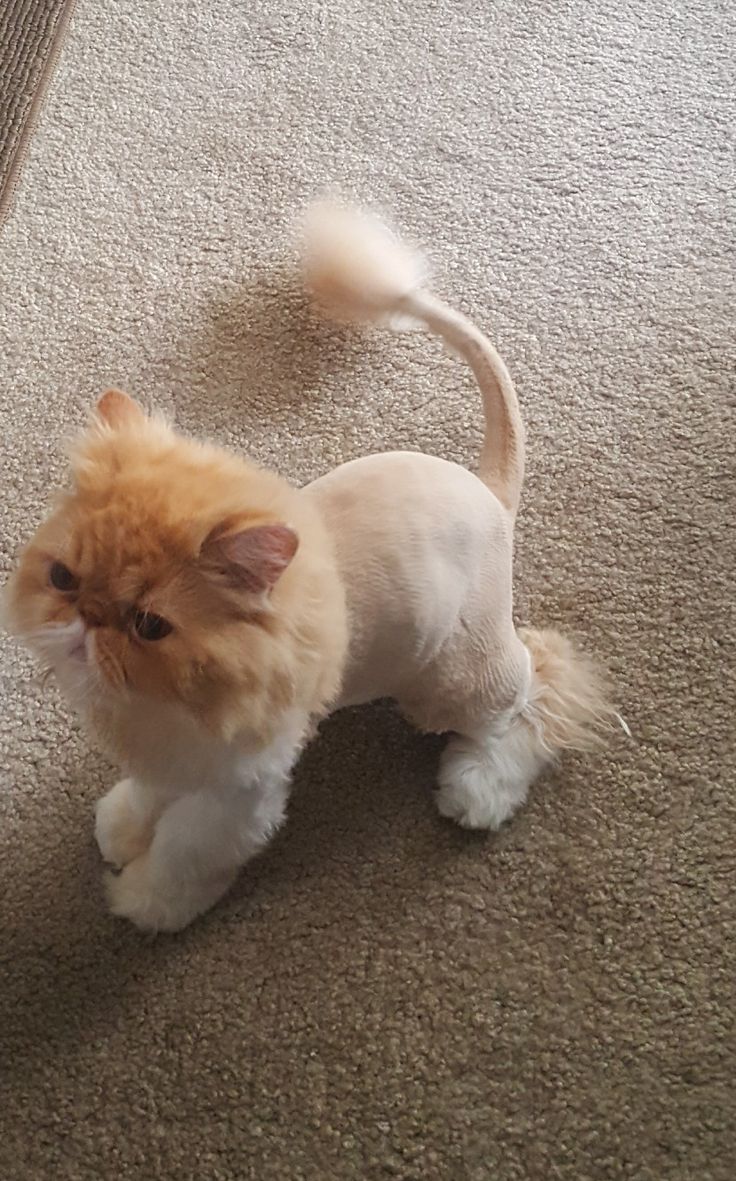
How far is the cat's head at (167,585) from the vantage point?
64 centimetres

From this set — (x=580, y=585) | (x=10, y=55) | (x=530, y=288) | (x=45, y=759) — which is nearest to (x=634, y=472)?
(x=580, y=585)

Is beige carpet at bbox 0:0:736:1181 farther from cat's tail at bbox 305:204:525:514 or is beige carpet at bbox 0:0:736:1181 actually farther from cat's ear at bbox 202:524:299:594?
cat's ear at bbox 202:524:299:594

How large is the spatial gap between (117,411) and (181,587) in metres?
0.17

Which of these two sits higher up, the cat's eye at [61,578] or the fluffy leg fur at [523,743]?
the cat's eye at [61,578]

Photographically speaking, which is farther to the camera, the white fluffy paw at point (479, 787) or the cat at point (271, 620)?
the white fluffy paw at point (479, 787)

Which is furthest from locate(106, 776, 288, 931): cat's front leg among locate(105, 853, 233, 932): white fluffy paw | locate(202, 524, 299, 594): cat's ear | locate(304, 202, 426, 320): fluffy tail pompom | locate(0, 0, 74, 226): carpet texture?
locate(0, 0, 74, 226): carpet texture

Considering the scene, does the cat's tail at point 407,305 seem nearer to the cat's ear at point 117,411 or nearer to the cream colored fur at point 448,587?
the cream colored fur at point 448,587

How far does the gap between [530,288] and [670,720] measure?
2.17 feet

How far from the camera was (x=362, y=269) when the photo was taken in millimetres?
1022

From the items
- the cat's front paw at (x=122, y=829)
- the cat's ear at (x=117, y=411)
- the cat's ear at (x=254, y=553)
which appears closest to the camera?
the cat's ear at (x=254, y=553)

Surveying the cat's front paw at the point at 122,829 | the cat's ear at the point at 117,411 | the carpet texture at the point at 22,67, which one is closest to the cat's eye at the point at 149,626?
the cat's ear at the point at 117,411

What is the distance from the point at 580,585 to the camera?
1177 millimetres

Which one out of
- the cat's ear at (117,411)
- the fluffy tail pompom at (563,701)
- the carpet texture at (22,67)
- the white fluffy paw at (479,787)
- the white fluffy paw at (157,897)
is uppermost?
the cat's ear at (117,411)

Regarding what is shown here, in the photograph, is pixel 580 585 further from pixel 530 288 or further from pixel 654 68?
pixel 654 68
